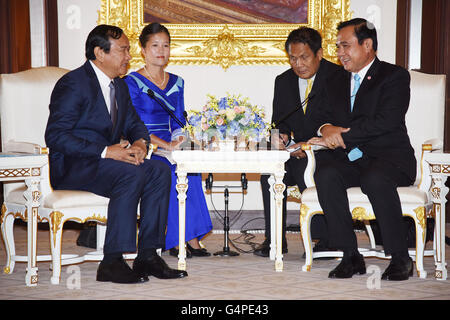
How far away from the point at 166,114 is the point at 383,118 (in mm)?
1616

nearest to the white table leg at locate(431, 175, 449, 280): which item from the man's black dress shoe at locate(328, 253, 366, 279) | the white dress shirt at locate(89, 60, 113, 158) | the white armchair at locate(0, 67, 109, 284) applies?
the man's black dress shoe at locate(328, 253, 366, 279)

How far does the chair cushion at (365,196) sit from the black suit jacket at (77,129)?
1.32 meters

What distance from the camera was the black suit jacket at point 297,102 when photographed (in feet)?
14.7

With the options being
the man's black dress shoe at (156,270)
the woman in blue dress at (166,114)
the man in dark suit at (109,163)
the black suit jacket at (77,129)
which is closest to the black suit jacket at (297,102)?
the woman in blue dress at (166,114)

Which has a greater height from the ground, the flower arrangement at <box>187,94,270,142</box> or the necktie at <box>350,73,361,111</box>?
the necktie at <box>350,73,361,111</box>

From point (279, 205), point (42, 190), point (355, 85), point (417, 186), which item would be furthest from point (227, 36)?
point (42, 190)

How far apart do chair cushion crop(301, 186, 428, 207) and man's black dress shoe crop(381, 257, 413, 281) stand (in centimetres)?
36

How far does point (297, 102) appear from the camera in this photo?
4559mm

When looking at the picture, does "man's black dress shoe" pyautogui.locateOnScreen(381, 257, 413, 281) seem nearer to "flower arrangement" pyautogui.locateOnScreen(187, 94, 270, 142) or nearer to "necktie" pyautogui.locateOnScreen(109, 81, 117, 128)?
"flower arrangement" pyautogui.locateOnScreen(187, 94, 270, 142)

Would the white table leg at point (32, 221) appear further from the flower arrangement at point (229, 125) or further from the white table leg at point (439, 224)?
the white table leg at point (439, 224)

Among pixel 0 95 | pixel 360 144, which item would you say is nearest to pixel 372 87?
pixel 360 144

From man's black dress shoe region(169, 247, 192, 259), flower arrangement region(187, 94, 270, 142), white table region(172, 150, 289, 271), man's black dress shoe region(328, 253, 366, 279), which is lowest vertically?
man's black dress shoe region(169, 247, 192, 259)

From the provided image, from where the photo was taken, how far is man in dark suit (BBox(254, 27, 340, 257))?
172 inches

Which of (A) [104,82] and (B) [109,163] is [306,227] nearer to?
(B) [109,163]
